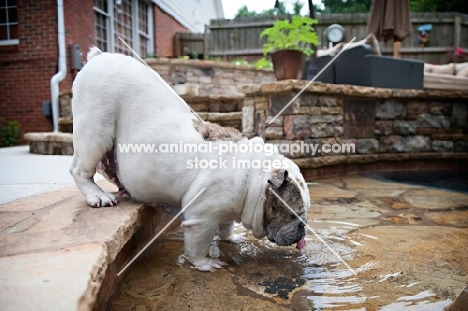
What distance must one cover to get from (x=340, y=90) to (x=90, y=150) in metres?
3.33

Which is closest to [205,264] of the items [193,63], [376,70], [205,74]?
[376,70]

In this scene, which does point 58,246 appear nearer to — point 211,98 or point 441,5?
point 211,98

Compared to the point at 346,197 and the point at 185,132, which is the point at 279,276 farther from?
the point at 346,197

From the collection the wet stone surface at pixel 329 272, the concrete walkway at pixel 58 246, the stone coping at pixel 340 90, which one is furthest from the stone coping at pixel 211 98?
the concrete walkway at pixel 58 246

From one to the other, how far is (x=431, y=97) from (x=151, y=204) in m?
4.69

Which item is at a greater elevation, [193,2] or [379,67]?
[193,2]

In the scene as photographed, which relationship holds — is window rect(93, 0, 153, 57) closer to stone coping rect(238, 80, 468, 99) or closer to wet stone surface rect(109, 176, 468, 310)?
stone coping rect(238, 80, 468, 99)

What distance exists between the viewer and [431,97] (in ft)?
16.5

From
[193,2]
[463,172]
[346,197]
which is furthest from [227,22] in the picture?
[346,197]

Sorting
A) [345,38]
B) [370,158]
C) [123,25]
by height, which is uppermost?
[123,25]

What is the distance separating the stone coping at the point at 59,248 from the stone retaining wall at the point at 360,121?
2.53 meters

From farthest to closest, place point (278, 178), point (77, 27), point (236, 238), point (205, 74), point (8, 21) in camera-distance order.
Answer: point (205, 74) → point (77, 27) → point (8, 21) → point (236, 238) → point (278, 178)

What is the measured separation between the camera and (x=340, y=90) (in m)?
4.27

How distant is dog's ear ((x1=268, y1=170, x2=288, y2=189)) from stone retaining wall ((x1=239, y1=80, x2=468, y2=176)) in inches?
97.0
